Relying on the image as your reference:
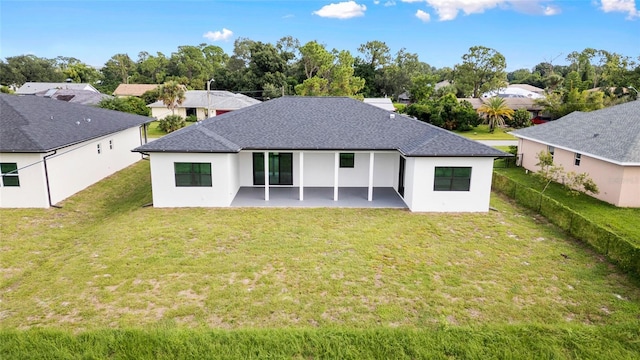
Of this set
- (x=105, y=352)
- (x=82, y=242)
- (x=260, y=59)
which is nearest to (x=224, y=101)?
(x=260, y=59)

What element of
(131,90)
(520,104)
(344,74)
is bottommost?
(520,104)

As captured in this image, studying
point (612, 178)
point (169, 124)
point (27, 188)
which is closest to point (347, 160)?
point (612, 178)

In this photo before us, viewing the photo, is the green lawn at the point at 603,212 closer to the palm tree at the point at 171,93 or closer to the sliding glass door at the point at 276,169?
the sliding glass door at the point at 276,169

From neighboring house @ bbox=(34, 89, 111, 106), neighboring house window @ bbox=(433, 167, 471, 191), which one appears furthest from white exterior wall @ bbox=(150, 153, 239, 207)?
neighboring house @ bbox=(34, 89, 111, 106)

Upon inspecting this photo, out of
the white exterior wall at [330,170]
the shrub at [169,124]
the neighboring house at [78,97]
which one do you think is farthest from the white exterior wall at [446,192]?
the neighboring house at [78,97]

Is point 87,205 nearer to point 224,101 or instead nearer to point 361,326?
point 361,326

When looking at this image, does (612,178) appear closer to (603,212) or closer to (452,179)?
(603,212)
